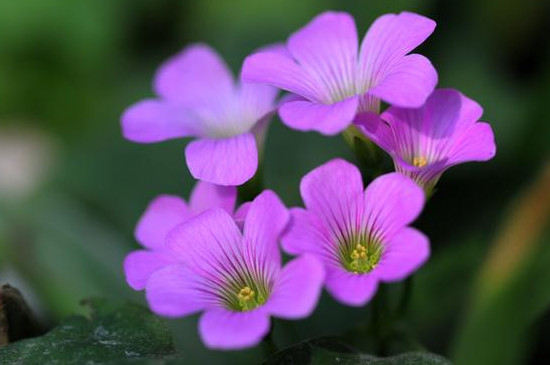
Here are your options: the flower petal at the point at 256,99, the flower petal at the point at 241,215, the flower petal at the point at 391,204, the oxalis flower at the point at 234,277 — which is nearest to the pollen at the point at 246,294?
the oxalis flower at the point at 234,277

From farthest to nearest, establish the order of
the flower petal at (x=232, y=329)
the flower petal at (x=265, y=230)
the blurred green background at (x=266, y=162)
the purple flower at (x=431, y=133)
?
the blurred green background at (x=266, y=162) < the purple flower at (x=431, y=133) < the flower petal at (x=265, y=230) < the flower petal at (x=232, y=329)

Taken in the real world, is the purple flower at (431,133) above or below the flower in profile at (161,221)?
above

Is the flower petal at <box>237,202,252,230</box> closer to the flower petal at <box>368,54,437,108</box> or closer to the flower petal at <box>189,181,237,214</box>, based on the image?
the flower petal at <box>189,181,237,214</box>

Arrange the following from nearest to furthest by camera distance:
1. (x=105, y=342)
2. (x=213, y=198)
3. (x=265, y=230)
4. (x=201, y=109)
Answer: (x=265, y=230)
(x=105, y=342)
(x=213, y=198)
(x=201, y=109)

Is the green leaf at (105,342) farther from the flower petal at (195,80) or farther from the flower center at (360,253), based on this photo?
the flower petal at (195,80)

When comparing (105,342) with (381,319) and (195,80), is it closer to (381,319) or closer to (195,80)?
(381,319)

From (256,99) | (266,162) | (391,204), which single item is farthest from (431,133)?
(266,162)

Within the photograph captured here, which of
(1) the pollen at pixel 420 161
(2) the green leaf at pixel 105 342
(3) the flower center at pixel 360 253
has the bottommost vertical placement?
(2) the green leaf at pixel 105 342

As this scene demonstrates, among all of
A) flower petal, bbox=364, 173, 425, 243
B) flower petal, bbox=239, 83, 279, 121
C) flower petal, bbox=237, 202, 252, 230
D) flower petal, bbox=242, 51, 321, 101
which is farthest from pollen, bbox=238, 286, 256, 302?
flower petal, bbox=239, 83, 279, 121
